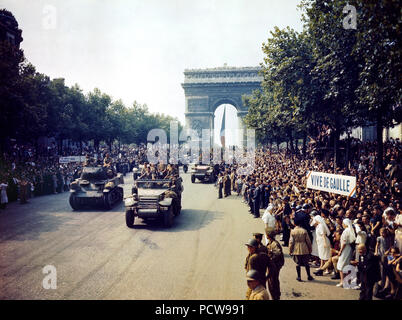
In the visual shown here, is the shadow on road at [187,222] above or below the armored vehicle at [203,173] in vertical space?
below

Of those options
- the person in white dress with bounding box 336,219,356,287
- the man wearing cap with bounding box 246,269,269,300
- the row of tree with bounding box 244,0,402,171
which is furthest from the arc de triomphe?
the man wearing cap with bounding box 246,269,269,300

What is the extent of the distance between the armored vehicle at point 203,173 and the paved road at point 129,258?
11920 mm

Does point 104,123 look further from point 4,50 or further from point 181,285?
point 181,285

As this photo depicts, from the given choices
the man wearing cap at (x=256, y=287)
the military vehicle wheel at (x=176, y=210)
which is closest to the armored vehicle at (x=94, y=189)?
the military vehicle wheel at (x=176, y=210)

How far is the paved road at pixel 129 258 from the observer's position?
259 inches

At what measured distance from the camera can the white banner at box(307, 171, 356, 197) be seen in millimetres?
8688

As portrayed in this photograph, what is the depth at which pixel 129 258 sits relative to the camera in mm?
8547

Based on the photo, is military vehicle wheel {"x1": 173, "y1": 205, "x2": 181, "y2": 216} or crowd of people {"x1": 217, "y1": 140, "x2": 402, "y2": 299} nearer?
crowd of people {"x1": 217, "y1": 140, "x2": 402, "y2": 299}

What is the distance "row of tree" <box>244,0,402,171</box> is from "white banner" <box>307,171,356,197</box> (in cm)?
325

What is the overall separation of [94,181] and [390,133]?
30865 millimetres

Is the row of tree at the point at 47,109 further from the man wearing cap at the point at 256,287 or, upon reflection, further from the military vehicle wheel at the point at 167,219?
the man wearing cap at the point at 256,287

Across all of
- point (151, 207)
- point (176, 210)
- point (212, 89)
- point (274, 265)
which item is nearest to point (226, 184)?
point (176, 210)

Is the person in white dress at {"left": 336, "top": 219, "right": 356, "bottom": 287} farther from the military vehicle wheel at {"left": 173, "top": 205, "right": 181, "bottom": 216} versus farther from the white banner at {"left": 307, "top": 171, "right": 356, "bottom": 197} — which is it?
the military vehicle wheel at {"left": 173, "top": 205, "right": 181, "bottom": 216}

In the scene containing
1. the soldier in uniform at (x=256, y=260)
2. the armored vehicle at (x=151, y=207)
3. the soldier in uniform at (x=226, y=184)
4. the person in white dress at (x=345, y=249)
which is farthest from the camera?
the soldier in uniform at (x=226, y=184)
